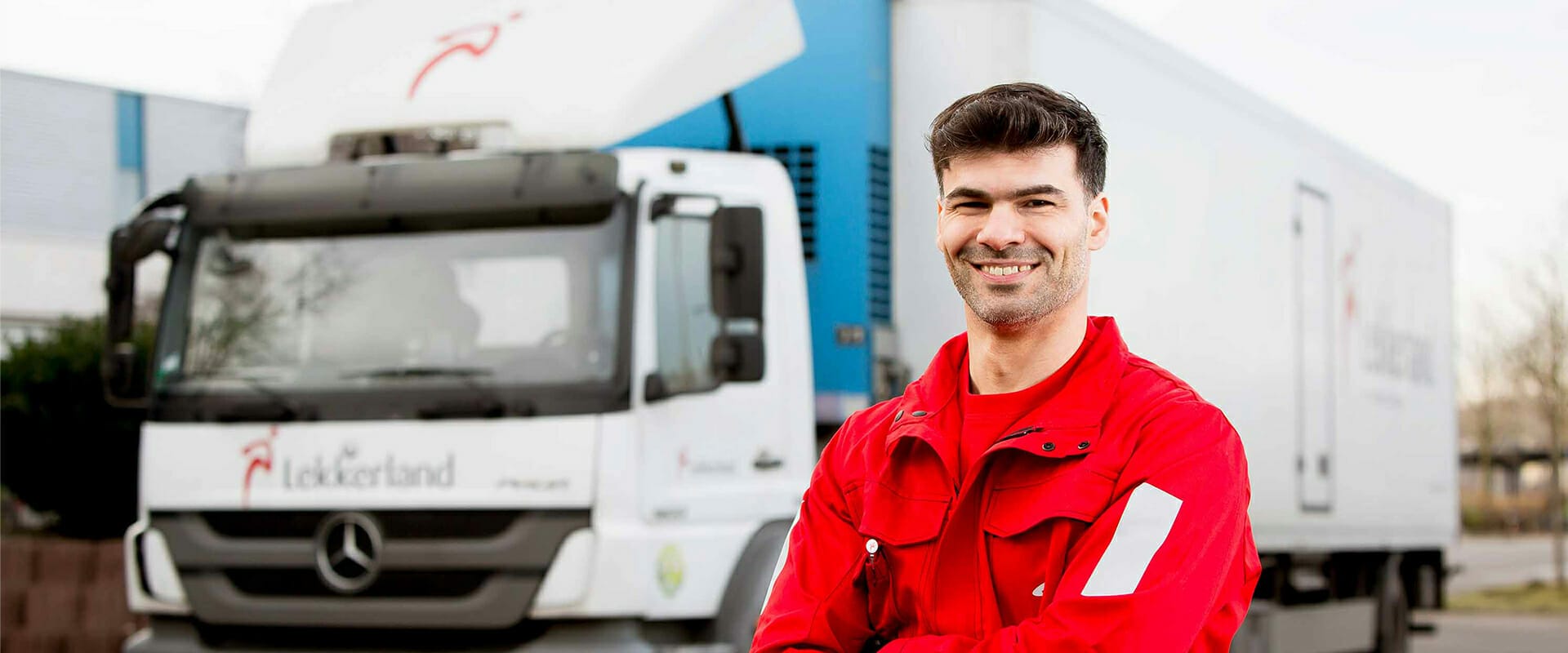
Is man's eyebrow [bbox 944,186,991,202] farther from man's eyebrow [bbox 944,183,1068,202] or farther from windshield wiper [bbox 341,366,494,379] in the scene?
windshield wiper [bbox 341,366,494,379]

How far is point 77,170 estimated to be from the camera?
575 inches

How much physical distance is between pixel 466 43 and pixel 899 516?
4853 millimetres

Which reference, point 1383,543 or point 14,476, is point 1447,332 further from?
point 14,476

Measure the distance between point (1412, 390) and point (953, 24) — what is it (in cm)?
642

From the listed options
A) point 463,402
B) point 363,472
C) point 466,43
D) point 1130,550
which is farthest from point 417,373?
point 1130,550

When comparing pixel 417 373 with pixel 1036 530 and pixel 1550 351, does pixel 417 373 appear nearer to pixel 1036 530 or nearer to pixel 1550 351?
pixel 1036 530

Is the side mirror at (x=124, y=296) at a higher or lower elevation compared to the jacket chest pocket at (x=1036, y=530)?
higher

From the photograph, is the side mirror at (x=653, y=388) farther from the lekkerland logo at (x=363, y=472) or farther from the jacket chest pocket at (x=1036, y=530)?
the jacket chest pocket at (x=1036, y=530)

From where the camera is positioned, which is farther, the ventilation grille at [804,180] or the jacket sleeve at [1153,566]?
the ventilation grille at [804,180]

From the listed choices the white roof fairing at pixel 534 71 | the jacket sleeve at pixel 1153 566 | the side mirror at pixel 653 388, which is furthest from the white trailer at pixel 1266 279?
the jacket sleeve at pixel 1153 566

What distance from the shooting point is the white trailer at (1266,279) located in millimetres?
7152

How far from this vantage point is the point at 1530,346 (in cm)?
2423

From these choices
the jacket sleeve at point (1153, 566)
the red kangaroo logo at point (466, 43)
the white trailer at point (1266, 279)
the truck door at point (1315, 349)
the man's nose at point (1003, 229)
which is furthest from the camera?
the truck door at point (1315, 349)

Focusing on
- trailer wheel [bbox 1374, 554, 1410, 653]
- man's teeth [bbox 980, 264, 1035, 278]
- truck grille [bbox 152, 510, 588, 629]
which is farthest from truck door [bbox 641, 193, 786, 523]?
trailer wheel [bbox 1374, 554, 1410, 653]
